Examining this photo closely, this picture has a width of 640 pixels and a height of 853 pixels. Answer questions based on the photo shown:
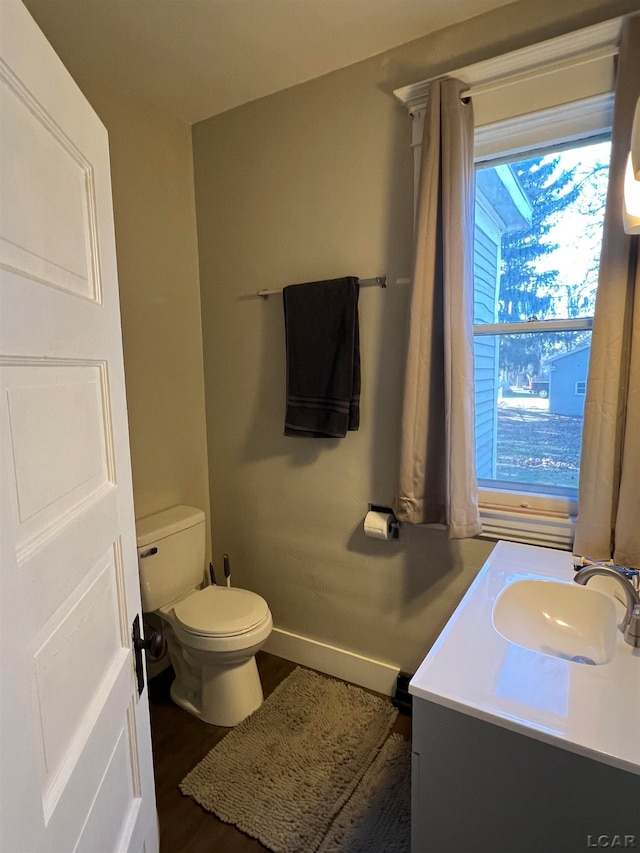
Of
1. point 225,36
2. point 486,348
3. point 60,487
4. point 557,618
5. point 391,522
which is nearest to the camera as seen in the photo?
point 60,487

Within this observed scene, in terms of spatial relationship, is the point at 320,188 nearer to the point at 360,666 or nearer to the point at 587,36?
the point at 587,36

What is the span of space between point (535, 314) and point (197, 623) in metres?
1.71

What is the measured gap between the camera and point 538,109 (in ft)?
5.05

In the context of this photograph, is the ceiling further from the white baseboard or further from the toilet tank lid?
the white baseboard

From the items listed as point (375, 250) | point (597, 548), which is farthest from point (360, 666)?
point (375, 250)

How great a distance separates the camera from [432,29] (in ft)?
5.46

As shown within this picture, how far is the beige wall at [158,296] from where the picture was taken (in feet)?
6.53

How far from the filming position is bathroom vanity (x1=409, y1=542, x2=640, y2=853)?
0.83 metres

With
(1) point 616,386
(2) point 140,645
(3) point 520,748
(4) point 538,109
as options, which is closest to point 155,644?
(2) point 140,645

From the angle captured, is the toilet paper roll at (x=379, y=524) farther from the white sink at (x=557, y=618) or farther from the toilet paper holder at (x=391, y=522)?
the white sink at (x=557, y=618)

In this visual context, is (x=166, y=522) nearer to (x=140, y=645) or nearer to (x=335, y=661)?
(x=335, y=661)

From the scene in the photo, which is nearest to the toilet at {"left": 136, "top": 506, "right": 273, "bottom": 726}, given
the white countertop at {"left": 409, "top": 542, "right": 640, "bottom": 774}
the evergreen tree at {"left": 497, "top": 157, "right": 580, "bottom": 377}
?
the white countertop at {"left": 409, "top": 542, "right": 640, "bottom": 774}

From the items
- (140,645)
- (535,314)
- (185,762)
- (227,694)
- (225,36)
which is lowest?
(185,762)

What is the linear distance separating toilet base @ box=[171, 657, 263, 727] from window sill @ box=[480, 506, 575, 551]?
1.11 metres
